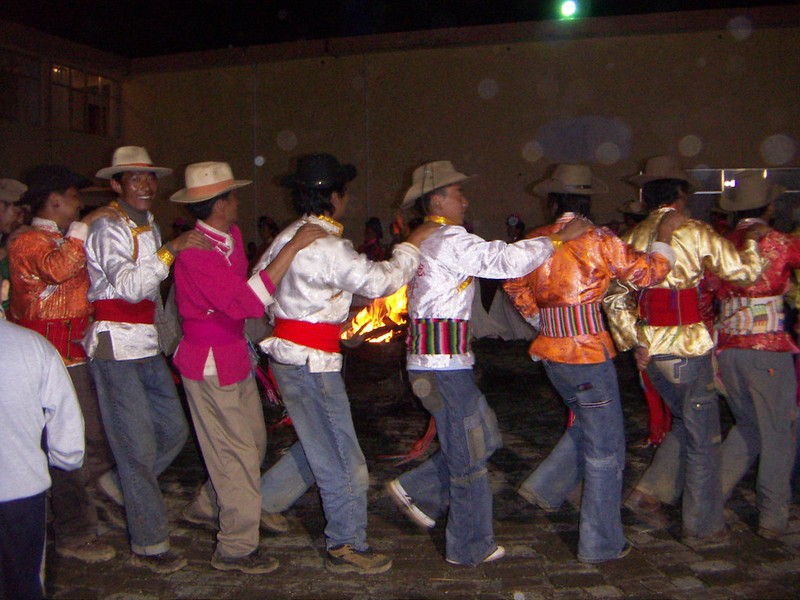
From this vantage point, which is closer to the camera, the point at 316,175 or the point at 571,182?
the point at 316,175

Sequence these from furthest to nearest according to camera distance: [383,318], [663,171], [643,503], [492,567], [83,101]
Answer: [83,101] → [383,318] → [643,503] → [663,171] → [492,567]

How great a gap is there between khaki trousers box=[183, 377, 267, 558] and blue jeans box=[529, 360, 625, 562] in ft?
5.06

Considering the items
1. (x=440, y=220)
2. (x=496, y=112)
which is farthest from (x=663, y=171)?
(x=496, y=112)

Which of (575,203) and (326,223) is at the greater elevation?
(575,203)

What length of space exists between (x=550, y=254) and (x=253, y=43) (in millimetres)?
17472

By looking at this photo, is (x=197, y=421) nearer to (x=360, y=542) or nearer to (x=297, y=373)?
(x=297, y=373)

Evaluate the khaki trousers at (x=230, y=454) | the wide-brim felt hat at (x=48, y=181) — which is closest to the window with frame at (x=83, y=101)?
the wide-brim felt hat at (x=48, y=181)

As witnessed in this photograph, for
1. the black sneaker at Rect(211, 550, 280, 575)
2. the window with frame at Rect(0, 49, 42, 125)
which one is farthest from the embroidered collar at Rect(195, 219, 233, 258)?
the window with frame at Rect(0, 49, 42, 125)

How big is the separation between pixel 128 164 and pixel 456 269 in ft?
6.06

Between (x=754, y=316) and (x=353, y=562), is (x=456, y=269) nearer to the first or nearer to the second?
(x=353, y=562)

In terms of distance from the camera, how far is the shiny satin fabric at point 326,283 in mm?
3496

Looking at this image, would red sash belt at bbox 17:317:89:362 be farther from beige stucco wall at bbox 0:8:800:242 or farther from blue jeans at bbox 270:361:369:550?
beige stucco wall at bbox 0:8:800:242

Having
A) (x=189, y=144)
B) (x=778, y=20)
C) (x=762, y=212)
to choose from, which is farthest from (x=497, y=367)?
(x=189, y=144)

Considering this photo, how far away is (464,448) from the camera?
12.0 ft
